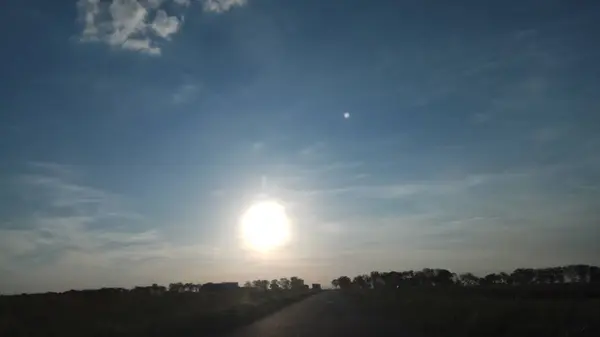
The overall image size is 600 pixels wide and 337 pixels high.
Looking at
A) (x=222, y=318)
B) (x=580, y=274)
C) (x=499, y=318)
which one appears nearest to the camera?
(x=499, y=318)

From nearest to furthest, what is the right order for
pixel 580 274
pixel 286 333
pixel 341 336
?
pixel 341 336 < pixel 286 333 < pixel 580 274

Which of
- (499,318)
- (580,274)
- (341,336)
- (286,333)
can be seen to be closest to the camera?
(341,336)

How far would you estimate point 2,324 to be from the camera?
112ft

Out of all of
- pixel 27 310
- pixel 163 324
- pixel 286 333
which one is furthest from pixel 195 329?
pixel 27 310

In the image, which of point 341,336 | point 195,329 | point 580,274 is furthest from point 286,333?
point 580,274

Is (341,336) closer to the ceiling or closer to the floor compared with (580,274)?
closer to the floor

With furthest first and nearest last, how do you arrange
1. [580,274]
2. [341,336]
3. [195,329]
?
[580,274] < [195,329] < [341,336]

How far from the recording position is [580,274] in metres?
192

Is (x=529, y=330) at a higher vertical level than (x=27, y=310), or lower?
lower

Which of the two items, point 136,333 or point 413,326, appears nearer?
point 136,333

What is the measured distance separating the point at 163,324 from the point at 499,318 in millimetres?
17821

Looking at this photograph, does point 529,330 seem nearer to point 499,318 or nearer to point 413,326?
point 499,318

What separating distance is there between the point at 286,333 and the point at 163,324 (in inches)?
345

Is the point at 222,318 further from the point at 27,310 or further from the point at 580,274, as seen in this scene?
the point at 580,274
